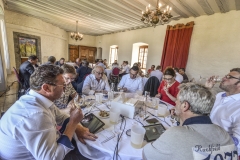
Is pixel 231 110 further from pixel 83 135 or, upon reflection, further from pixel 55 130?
pixel 55 130

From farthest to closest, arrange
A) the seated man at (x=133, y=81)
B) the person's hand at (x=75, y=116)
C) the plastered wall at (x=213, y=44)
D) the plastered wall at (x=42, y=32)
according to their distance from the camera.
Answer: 1. the plastered wall at (x=42, y=32)
2. the plastered wall at (x=213, y=44)
3. the seated man at (x=133, y=81)
4. the person's hand at (x=75, y=116)

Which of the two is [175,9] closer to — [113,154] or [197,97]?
[197,97]

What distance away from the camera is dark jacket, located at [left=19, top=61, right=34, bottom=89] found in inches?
128

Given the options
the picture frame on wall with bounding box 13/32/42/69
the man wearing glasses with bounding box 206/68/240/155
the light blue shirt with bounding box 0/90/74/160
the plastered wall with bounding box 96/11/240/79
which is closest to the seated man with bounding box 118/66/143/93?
the man wearing glasses with bounding box 206/68/240/155

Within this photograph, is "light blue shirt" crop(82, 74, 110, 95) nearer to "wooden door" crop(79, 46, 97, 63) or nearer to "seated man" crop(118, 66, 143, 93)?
"seated man" crop(118, 66, 143, 93)

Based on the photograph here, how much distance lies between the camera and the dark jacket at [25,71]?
3.24m

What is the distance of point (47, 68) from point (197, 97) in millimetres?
1135

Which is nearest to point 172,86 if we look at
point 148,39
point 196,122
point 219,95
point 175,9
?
point 219,95

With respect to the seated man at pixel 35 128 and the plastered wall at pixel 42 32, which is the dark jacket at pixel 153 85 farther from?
the plastered wall at pixel 42 32

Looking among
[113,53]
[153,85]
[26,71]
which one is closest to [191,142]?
[153,85]

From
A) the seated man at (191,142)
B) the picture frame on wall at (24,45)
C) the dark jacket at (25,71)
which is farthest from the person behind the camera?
the picture frame on wall at (24,45)

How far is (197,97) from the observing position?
82 cm

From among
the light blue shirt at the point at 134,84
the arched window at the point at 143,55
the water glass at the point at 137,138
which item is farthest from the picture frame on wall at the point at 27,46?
the water glass at the point at 137,138

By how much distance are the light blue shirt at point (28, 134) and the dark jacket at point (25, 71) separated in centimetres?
309
